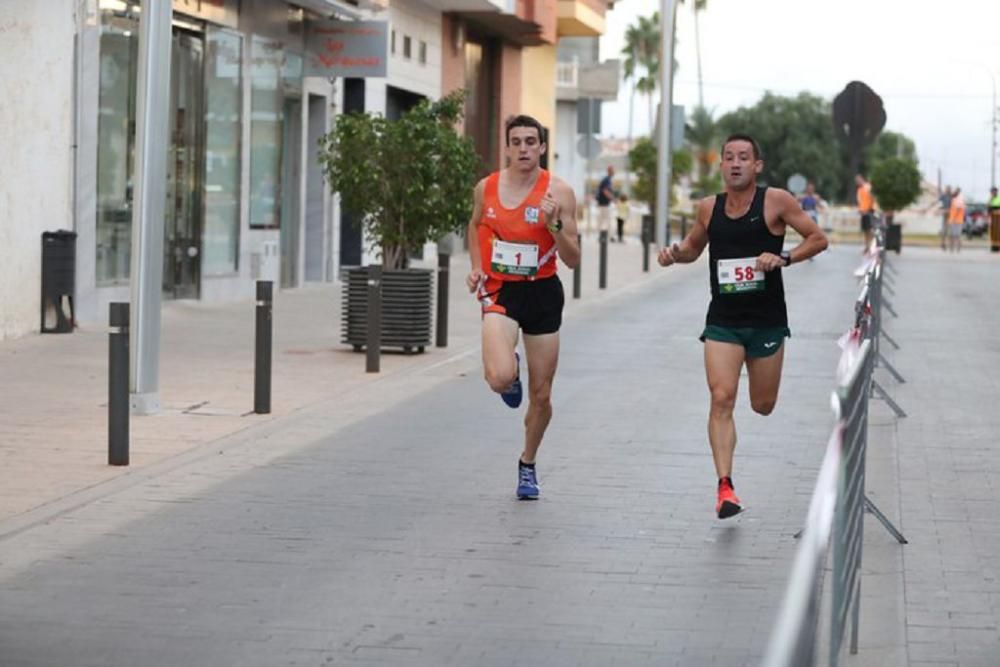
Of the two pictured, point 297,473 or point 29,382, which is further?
point 29,382

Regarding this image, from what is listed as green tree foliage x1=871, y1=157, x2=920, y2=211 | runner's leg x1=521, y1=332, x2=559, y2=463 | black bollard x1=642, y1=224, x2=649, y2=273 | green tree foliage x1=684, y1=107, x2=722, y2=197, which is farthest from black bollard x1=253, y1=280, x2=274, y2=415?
green tree foliage x1=684, y1=107, x2=722, y2=197

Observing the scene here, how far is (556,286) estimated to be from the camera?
9.79 m

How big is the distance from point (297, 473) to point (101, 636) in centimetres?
403

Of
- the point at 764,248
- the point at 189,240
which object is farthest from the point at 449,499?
the point at 189,240

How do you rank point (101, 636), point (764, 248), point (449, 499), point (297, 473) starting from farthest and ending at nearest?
point (297, 473), point (449, 499), point (764, 248), point (101, 636)

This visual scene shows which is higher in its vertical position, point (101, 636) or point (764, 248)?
point (764, 248)

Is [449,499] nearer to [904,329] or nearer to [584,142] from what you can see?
[904,329]

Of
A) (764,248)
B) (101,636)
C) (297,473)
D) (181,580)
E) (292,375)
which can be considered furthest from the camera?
(292,375)

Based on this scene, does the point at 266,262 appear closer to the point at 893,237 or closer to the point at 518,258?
the point at 518,258

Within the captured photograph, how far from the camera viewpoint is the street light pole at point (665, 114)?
46.0 metres

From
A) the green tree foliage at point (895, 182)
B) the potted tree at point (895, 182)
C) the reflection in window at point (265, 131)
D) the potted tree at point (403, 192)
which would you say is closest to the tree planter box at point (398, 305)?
the potted tree at point (403, 192)

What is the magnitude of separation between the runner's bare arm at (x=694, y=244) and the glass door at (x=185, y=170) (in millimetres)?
15070

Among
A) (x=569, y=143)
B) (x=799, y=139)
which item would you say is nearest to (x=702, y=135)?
(x=799, y=139)

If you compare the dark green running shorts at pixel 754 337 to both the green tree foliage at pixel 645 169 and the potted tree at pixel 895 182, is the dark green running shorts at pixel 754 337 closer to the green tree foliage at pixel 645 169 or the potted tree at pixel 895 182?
the green tree foliage at pixel 645 169
